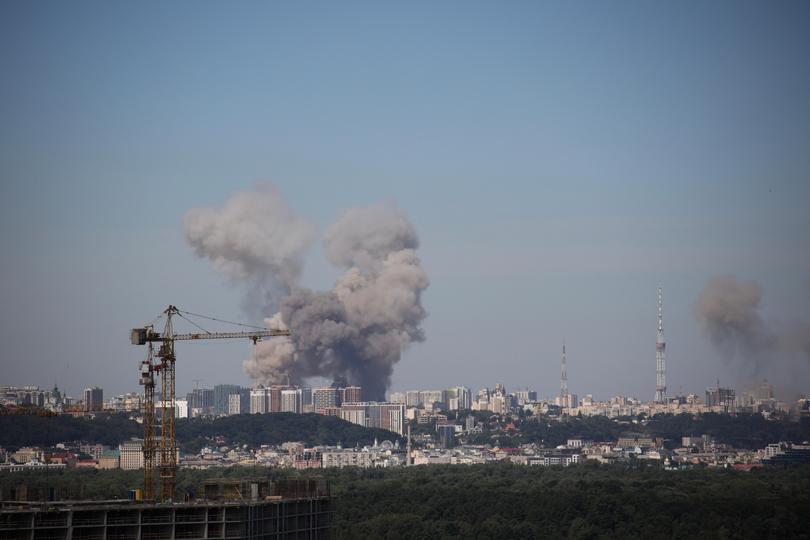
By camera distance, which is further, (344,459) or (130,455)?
(344,459)

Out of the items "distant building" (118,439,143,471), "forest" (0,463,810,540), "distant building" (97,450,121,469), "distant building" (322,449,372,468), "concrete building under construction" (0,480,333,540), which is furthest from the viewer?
"distant building" (322,449,372,468)

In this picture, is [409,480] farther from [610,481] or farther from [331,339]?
[331,339]

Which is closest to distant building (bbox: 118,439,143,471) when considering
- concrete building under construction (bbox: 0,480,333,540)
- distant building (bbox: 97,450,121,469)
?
distant building (bbox: 97,450,121,469)

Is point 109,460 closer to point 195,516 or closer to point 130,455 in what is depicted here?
point 130,455

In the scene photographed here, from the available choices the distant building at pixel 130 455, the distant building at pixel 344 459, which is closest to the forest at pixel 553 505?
the distant building at pixel 130 455

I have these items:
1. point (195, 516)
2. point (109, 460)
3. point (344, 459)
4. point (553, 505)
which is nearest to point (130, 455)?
point (109, 460)

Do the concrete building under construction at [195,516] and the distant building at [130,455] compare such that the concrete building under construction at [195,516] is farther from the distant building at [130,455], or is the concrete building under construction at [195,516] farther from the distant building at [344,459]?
the distant building at [344,459]

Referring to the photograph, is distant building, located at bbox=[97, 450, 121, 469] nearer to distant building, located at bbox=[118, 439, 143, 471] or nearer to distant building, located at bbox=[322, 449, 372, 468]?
distant building, located at bbox=[118, 439, 143, 471]
